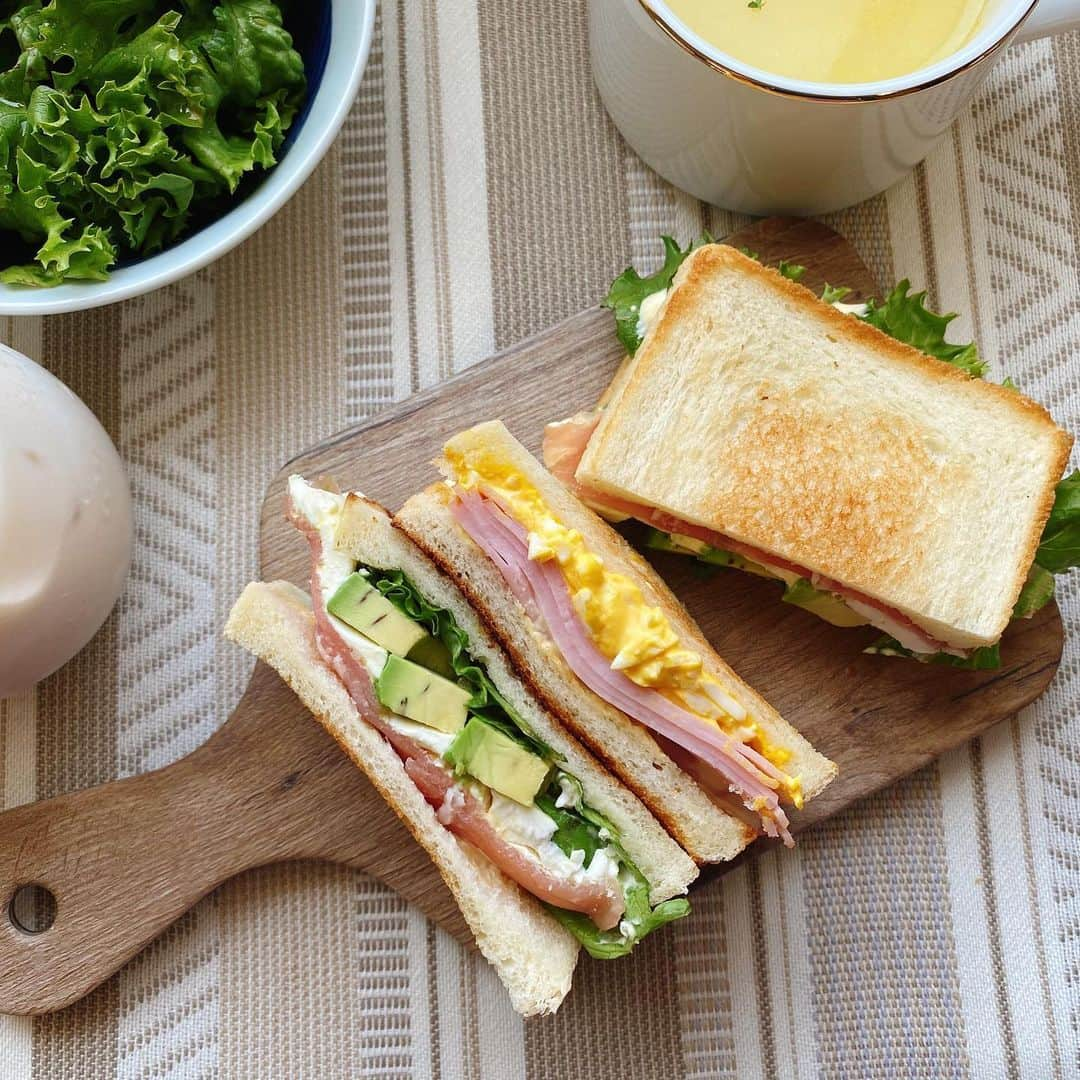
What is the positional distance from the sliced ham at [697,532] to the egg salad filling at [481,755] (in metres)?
0.30

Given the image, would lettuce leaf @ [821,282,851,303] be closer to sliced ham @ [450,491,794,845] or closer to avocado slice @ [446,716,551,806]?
sliced ham @ [450,491,794,845]

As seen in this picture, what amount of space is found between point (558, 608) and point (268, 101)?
87cm

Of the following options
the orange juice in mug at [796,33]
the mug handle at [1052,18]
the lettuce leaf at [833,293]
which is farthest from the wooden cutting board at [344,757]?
the mug handle at [1052,18]

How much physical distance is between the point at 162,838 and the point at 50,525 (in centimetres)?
56

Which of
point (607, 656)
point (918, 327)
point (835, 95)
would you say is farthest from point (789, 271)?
point (607, 656)

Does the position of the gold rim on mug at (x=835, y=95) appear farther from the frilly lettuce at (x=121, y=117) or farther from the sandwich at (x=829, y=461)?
the frilly lettuce at (x=121, y=117)

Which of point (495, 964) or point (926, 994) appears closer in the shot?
point (495, 964)

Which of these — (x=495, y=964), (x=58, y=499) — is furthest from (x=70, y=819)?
(x=495, y=964)

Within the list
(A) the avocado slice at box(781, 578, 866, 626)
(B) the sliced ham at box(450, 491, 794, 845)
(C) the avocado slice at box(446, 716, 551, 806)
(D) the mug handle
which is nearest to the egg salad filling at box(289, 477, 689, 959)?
(C) the avocado slice at box(446, 716, 551, 806)

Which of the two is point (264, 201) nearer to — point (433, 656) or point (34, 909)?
point (433, 656)

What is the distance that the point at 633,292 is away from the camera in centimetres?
178

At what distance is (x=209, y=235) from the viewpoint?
1.60 metres

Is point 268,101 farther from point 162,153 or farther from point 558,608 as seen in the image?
point 558,608

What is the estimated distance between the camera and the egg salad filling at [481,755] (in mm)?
1564
